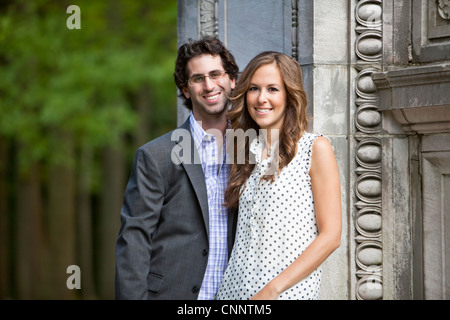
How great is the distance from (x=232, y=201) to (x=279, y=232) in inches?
12.9

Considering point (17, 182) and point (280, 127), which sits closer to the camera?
point (280, 127)

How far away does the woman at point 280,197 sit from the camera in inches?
131

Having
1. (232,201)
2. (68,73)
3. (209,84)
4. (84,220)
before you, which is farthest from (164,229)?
(84,220)

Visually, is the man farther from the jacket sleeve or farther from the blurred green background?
the blurred green background

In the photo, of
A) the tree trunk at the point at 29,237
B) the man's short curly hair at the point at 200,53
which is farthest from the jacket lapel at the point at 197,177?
the tree trunk at the point at 29,237

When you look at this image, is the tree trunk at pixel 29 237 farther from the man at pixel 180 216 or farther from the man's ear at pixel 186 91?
the man at pixel 180 216

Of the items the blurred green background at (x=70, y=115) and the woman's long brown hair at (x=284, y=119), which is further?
the blurred green background at (x=70, y=115)

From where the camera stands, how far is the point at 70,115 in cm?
1387

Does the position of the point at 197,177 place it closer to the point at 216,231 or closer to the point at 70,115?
the point at 216,231

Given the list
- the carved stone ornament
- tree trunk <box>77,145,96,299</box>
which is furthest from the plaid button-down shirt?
tree trunk <box>77,145,96,299</box>
